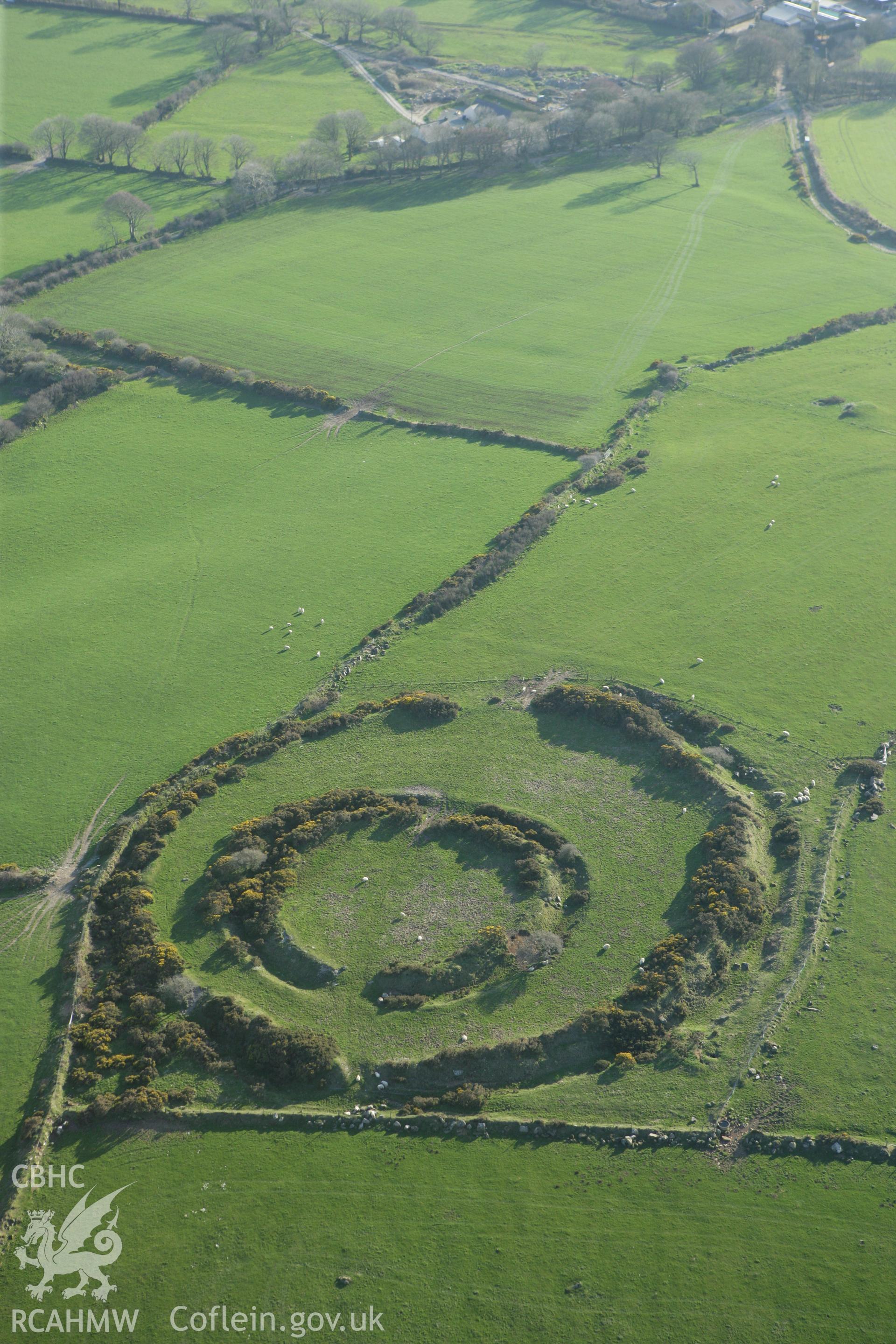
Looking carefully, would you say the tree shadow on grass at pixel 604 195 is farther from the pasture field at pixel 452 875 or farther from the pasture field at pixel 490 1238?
the pasture field at pixel 490 1238

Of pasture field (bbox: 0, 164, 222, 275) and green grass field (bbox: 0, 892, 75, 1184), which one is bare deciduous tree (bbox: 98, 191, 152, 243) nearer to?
pasture field (bbox: 0, 164, 222, 275)

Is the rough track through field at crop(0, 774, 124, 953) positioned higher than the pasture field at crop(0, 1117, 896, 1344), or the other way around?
the rough track through field at crop(0, 774, 124, 953)

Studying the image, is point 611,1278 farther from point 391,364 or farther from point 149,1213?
point 391,364

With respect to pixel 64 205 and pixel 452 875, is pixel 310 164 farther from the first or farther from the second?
pixel 452 875

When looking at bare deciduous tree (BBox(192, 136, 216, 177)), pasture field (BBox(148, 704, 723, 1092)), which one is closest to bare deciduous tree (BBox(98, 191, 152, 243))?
bare deciduous tree (BBox(192, 136, 216, 177))

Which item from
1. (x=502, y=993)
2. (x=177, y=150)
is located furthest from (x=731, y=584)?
(x=177, y=150)

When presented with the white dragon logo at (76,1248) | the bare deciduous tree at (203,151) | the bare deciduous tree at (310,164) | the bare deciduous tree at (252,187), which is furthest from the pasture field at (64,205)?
the white dragon logo at (76,1248)
